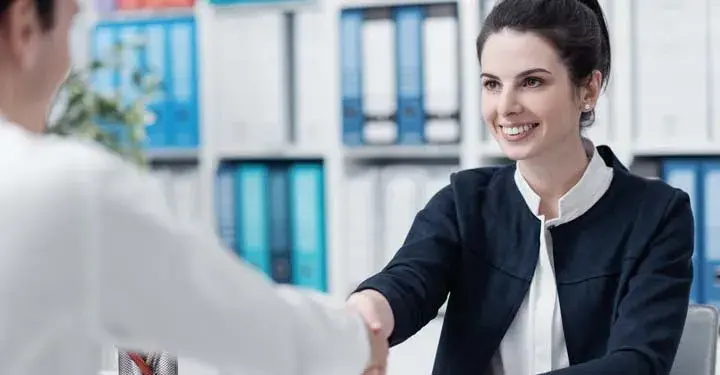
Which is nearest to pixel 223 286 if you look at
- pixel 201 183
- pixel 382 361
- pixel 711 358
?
pixel 382 361

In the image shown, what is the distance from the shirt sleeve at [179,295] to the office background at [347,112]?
1973 mm

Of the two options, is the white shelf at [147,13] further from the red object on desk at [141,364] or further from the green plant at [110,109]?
the red object on desk at [141,364]

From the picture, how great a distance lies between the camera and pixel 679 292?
1532 mm

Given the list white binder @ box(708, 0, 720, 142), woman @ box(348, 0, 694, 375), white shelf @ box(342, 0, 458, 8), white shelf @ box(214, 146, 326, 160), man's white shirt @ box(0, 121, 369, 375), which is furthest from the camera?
white shelf @ box(214, 146, 326, 160)

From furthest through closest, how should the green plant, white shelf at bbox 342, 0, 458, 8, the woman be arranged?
1. white shelf at bbox 342, 0, 458, 8
2. the green plant
3. the woman

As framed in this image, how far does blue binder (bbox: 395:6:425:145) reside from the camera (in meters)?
3.07

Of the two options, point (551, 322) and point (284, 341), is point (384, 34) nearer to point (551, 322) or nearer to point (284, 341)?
point (551, 322)

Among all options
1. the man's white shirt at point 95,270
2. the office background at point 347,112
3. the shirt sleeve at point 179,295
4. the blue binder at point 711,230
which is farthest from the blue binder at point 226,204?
the man's white shirt at point 95,270

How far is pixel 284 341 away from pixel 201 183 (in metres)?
2.51

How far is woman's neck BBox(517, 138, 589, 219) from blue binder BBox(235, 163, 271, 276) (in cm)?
175

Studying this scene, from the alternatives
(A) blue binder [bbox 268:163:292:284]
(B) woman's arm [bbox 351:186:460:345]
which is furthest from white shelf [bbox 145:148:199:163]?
(B) woman's arm [bbox 351:186:460:345]

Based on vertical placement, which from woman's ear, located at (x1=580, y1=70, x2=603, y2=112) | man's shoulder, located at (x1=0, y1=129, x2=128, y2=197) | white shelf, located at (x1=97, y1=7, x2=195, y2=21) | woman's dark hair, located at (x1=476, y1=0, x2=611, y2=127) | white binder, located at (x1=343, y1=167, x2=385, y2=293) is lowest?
white binder, located at (x1=343, y1=167, x2=385, y2=293)

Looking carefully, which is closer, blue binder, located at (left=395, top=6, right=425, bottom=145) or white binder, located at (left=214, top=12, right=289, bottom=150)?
blue binder, located at (left=395, top=6, right=425, bottom=145)

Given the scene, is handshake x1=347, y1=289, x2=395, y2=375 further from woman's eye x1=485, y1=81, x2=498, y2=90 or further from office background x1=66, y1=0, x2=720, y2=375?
office background x1=66, y1=0, x2=720, y2=375
